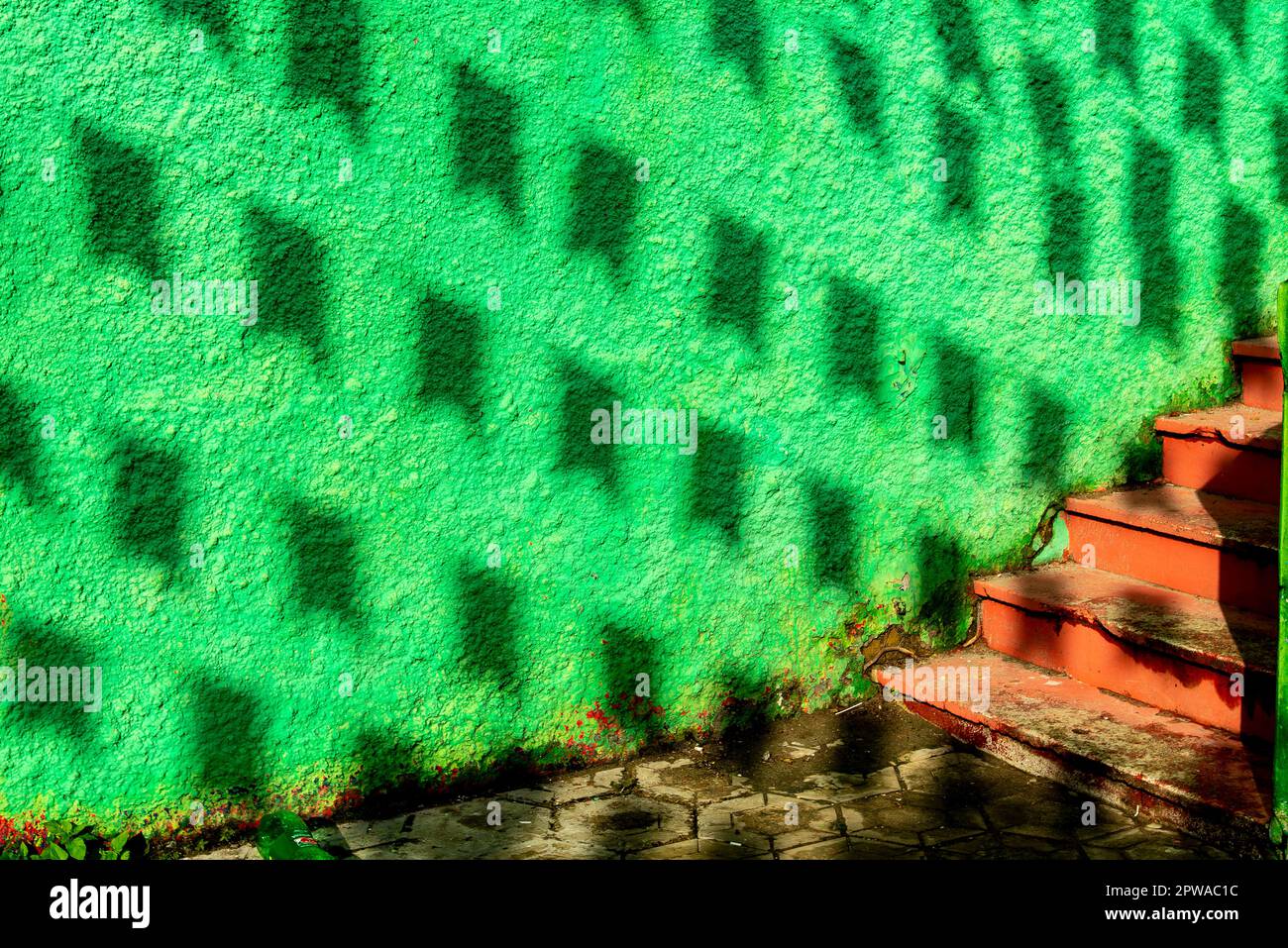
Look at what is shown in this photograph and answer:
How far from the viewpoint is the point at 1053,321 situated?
5172mm

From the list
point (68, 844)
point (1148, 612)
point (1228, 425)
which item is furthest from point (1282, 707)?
point (68, 844)

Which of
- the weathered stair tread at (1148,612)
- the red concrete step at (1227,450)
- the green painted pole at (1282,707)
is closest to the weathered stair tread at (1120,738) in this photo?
the green painted pole at (1282,707)

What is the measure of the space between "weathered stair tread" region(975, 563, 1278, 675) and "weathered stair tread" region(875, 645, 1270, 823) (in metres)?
0.24

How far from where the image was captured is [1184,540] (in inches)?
189

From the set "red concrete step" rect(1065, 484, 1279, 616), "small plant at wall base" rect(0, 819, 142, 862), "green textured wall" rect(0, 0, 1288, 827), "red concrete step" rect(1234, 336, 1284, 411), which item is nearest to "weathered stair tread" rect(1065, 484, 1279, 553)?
"red concrete step" rect(1065, 484, 1279, 616)

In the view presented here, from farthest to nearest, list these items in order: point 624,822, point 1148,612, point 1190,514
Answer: point 1190,514, point 1148,612, point 624,822

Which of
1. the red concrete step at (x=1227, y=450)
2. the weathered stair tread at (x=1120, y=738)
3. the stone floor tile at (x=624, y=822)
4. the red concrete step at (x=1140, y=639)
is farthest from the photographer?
the red concrete step at (x=1227, y=450)

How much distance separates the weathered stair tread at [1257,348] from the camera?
536 centimetres

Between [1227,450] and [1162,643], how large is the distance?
1.21 meters

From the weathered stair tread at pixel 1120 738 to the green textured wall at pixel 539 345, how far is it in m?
0.44

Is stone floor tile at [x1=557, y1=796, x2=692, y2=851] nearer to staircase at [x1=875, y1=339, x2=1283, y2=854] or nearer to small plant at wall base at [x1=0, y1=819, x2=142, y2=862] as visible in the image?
staircase at [x1=875, y1=339, x2=1283, y2=854]

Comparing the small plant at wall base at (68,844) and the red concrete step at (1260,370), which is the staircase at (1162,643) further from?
the small plant at wall base at (68,844)

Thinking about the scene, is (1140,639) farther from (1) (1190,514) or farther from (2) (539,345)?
(2) (539,345)

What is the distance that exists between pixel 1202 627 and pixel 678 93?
2.57 metres
